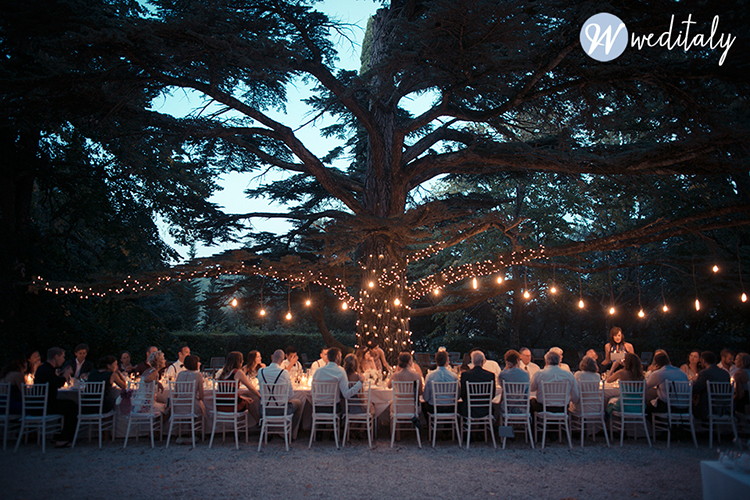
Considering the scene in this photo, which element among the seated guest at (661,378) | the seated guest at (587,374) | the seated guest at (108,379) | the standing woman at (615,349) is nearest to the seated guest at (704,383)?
the seated guest at (661,378)

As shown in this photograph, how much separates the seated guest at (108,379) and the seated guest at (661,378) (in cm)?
838

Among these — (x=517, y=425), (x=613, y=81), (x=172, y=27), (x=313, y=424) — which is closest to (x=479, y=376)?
(x=517, y=425)

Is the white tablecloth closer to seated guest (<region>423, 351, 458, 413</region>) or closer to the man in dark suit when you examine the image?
the man in dark suit

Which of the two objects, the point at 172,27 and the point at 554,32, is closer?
the point at 554,32

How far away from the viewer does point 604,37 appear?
23.9 feet

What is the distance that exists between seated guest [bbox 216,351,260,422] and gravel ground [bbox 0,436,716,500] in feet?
2.15

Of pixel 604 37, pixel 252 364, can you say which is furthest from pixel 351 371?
pixel 604 37

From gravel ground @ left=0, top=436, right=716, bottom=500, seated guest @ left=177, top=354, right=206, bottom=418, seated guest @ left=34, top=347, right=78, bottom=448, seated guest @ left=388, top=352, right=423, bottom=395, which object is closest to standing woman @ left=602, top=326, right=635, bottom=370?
gravel ground @ left=0, top=436, right=716, bottom=500

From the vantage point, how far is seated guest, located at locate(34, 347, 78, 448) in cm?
809

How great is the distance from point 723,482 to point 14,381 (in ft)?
29.3

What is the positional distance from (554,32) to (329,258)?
5.84 m

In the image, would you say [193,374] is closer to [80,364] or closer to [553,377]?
[80,364]

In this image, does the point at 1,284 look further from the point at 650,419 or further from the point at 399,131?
the point at 650,419

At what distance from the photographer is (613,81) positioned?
8000 millimetres
